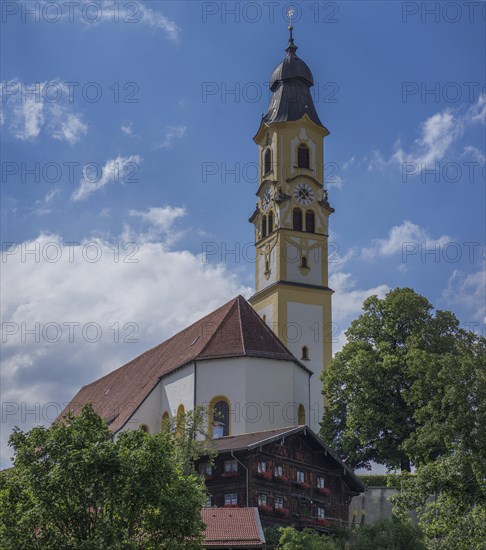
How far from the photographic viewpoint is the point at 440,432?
135ft

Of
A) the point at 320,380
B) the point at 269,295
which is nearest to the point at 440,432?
the point at 320,380

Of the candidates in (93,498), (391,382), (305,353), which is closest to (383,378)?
(391,382)

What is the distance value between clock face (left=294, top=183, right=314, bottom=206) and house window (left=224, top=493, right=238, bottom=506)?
27.7 m

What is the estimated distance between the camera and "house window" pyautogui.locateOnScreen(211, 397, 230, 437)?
5016 cm

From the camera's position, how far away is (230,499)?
4162 cm

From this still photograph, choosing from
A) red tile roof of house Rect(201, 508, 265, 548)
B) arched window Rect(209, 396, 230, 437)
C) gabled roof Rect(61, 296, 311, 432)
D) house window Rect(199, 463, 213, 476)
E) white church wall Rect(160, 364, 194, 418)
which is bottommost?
red tile roof of house Rect(201, 508, 265, 548)

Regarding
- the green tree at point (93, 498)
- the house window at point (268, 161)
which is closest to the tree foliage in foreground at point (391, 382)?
the house window at point (268, 161)

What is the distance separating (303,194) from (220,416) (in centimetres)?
2046

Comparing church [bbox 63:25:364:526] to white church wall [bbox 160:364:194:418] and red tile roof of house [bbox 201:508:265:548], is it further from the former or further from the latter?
red tile roof of house [bbox 201:508:265:548]

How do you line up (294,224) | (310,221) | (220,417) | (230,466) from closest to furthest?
(230,466)
(220,417)
(294,224)
(310,221)

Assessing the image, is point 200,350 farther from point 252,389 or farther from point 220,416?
point 220,416

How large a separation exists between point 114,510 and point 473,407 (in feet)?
62.4

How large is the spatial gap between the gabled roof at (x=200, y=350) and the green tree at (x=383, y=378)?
8.94 feet

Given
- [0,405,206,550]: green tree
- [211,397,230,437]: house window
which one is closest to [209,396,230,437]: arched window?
[211,397,230,437]: house window
